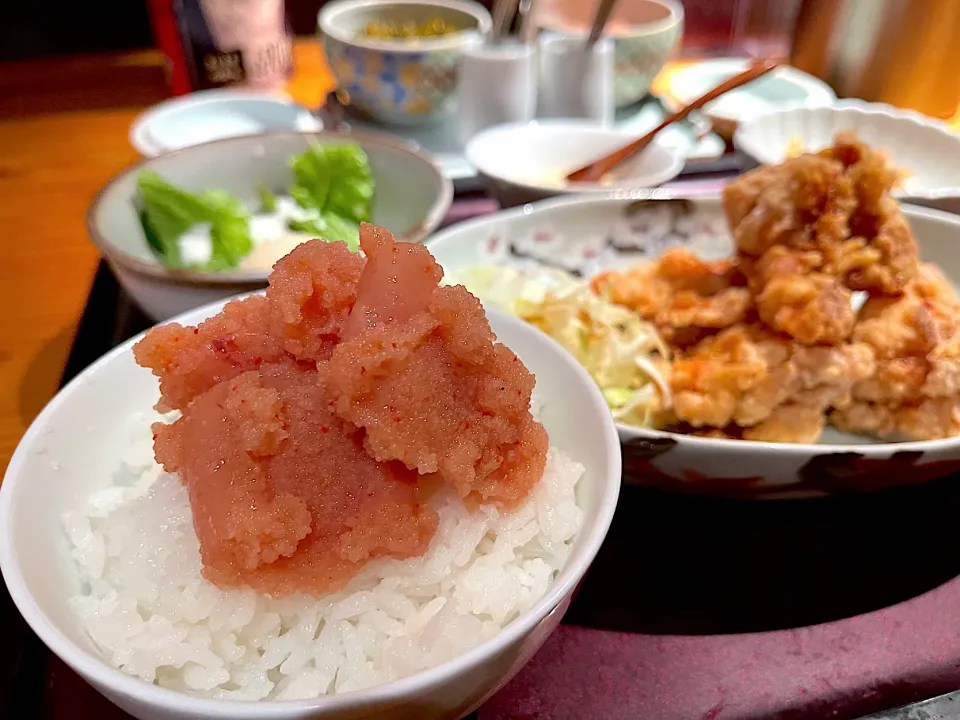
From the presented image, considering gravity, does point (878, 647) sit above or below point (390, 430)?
below

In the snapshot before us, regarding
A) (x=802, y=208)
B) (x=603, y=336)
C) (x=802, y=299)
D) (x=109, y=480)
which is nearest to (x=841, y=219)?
(x=802, y=208)

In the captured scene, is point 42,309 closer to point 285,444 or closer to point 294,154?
point 294,154

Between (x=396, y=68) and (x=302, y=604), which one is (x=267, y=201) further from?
(x=302, y=604)

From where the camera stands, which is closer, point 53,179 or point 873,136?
point 873,136

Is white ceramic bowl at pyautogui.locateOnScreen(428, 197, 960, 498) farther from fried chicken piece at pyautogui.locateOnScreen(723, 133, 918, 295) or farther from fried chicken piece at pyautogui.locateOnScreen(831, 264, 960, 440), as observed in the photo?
fried chicken piece at pyautogui.locateOnScreen(723, 133, 918, 295)

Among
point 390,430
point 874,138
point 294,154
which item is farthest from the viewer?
point 874,138

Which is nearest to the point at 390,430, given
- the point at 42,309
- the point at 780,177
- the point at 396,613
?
the point at 396,613
